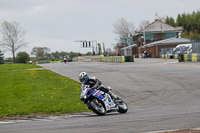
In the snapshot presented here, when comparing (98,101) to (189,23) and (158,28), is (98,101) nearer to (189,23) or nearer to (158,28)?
(158,28)

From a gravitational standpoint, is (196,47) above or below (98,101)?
above

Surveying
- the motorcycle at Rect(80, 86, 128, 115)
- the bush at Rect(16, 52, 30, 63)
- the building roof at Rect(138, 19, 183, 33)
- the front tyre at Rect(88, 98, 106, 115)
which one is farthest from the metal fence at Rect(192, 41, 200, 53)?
the bush at Rect(16, 52, 30, 63)

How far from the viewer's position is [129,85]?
20844 mm

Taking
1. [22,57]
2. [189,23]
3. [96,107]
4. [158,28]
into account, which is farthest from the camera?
[189,23]

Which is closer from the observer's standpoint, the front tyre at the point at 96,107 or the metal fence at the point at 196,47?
the front tyre at the point at 96,107

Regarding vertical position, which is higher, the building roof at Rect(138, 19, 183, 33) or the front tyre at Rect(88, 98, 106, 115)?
the building roof at Rect(138, 19, 183, 33)

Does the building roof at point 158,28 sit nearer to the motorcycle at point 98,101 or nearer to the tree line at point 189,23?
the tree line at point 189,23

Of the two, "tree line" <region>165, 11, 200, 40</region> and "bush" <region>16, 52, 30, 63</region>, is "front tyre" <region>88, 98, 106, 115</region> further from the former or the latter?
"tree line" <region>165, 11, 200, 40</region>

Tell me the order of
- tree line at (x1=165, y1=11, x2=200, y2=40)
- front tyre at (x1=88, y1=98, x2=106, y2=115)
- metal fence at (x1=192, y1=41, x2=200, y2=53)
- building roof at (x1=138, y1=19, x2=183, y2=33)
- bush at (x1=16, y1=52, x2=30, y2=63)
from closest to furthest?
1. front tyre at (x1=88, y1=98, x2=106, y2=115)
2. metal fence at (x1=192, y1=41, x2=200, y2=53)
3. building roof at (x1=138, y1=19, x2=183, y2=33)
4. bush at (x1=16, y1=52, x2=30, y2=63)
5. tree line at (x1=165, y1=11, x2=200, y2=40)

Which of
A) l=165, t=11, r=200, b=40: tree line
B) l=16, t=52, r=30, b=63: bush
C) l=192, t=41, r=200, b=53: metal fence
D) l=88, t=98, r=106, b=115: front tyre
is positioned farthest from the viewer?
l=165, t=11, r=200, b=40: tree line

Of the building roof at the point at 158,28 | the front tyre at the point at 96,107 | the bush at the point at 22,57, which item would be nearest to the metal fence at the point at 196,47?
the front tyre at the point at 96,107

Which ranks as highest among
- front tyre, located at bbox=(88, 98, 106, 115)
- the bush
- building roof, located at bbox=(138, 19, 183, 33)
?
building roof, located at bbox=(138, 19, 183, 33)

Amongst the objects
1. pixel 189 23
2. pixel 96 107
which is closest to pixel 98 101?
pixel 96 107

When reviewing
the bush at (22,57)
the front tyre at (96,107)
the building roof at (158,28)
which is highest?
the building roof at (158,28)
